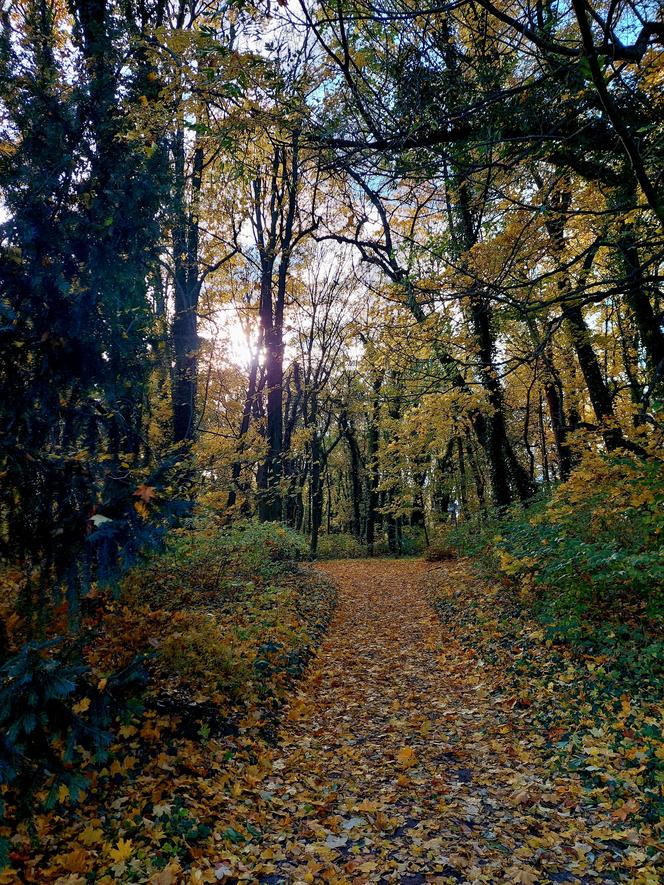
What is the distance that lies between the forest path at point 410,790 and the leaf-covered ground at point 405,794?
0.01m

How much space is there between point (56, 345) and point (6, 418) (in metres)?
0.68

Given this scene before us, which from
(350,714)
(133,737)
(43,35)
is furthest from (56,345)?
(350,714)

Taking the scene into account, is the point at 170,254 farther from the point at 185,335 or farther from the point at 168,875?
the point at 185,335

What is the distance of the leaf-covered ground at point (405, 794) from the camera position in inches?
115

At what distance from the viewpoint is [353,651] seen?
7.45 m

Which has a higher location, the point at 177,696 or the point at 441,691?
the point at 177,696

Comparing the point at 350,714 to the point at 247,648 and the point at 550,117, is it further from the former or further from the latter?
the point at 550,117

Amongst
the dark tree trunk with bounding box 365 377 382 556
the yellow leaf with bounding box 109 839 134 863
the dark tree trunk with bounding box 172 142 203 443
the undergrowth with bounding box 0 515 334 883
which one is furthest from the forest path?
the dark tree trunk with bounding box 365 377 382 556

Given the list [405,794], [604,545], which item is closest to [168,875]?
[405,794]

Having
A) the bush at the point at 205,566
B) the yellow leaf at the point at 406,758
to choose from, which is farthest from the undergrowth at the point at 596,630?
the bush at the point at 205,566

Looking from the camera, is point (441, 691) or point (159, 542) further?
point (441, 691)

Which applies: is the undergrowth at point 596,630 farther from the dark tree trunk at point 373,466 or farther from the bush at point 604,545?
the dark tree trunk at point 373,466

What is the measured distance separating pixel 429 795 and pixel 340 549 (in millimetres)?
19676

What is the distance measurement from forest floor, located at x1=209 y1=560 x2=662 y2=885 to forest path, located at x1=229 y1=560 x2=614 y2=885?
0.04ft
